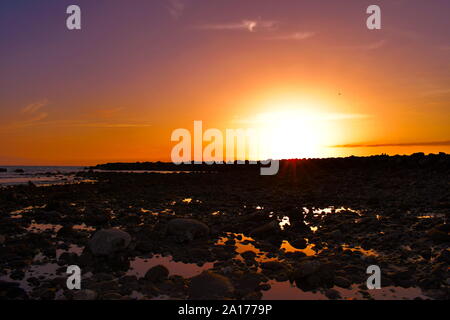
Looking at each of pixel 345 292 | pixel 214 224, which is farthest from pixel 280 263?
pixel 214 224

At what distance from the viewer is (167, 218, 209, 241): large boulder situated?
9.85 meters

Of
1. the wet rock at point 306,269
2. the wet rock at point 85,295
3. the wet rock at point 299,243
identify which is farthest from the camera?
the wet rock at point 299,243

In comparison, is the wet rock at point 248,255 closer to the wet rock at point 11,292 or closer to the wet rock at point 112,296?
the wet rock at point 112,296

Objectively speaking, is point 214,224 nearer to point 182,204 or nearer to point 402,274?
point 182,204

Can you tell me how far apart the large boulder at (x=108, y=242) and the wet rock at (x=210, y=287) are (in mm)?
3136

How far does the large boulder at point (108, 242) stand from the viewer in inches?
326

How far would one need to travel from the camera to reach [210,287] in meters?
5.96

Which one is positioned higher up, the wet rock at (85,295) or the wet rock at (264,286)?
the wet rock at (85,295)

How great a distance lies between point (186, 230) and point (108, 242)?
2.47 metres

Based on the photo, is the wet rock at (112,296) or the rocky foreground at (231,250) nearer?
the wet rock at (112,296)

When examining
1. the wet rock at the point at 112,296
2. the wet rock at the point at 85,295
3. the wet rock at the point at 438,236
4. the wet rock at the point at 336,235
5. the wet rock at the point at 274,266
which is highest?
the wet rock at the point at 438,236

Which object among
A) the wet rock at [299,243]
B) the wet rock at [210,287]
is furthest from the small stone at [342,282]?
the wet rock at [299,243]

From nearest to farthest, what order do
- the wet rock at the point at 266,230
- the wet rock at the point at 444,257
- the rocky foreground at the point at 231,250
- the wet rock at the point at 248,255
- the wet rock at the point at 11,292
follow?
the wet rock at the point at 11,292
the rocky foreground at the point at 231,250
the wet rock at the point at 444,257
the wet rock at the point at 248,255
the wet rock at the point at 266,230
